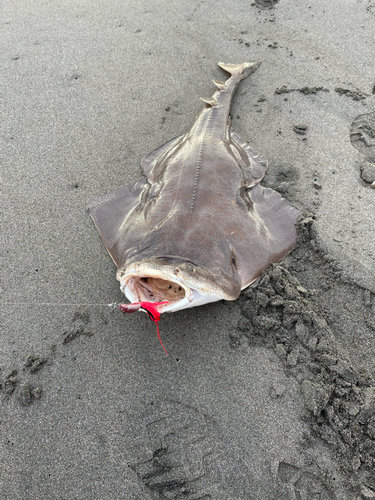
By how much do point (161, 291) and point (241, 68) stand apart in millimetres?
4769

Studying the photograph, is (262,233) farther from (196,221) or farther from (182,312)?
(182,312)

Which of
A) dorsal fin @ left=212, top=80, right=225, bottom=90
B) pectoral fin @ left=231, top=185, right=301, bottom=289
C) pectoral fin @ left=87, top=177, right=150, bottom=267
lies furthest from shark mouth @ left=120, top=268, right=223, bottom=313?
dorsal fin @ left=212, top=80, right=225, bottom=90

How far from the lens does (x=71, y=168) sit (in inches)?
189

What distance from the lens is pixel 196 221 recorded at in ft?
→ 11.0

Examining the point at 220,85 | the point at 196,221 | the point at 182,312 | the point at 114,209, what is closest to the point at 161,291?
the point at 182,312

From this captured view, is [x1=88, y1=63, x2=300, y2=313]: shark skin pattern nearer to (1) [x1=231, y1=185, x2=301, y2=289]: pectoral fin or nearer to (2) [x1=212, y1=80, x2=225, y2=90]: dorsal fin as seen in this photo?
(1) [x1=231, y1=185, x2=301, y2=289]: pectoral fin

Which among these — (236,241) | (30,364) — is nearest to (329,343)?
(236,241)

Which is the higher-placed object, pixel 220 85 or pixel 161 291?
pixel 220 85

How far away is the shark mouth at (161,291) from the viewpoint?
8.62ft

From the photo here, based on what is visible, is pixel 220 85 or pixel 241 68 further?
pixel 241 68

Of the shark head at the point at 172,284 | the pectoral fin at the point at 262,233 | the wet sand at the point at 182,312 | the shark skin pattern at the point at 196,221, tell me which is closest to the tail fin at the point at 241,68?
the wet sand at the point at 182,312

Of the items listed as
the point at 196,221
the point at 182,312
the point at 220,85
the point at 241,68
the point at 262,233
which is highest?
the point at 241,68

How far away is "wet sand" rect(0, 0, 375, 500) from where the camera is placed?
8.66 feet

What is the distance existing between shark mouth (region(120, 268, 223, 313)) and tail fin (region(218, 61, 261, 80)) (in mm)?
4523
